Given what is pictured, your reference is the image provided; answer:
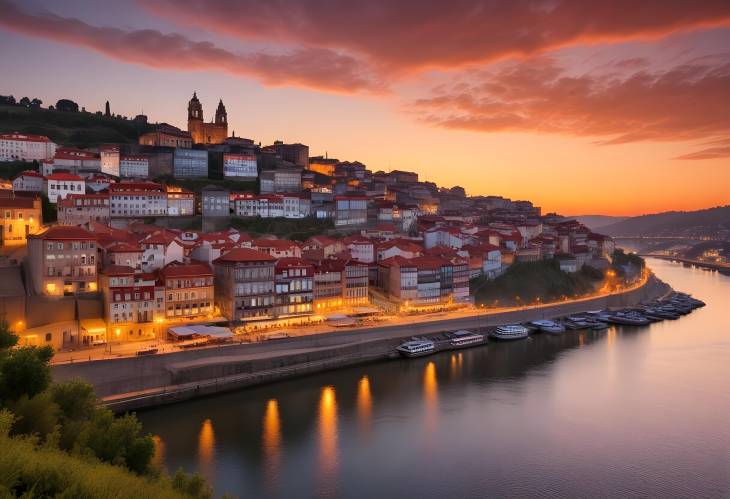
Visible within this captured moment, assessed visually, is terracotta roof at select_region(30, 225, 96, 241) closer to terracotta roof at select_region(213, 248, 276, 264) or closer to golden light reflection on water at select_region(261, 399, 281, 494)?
terracotta roof at select_region(213, 248, 276, 264)

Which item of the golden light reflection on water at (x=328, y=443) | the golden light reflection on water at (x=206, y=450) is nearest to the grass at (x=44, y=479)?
the golden light reflection on water at (x=328, y=443)

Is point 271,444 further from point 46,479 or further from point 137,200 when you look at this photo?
point 137,200

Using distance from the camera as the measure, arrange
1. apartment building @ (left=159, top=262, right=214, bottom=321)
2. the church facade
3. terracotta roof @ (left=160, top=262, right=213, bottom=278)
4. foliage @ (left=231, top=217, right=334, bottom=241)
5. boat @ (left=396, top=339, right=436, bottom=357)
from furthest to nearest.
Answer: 1. the church facade
2. foliage @ (left=231, top=217, right=334, bottom=241)
3. boat @ (left=396, top=339, right=436, bottom=357)
4. terracotta roof @ (left=160, top=262, right=213, bottom=278)
5. apartment building @ (left=159, top=262, right=214, bottom=321)

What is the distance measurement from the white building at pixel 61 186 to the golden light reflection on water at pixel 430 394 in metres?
21.9

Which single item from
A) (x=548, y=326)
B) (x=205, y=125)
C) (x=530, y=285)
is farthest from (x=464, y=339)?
(x=205, y=125)

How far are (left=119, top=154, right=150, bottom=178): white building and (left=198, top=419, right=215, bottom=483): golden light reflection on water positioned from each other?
26838 mm

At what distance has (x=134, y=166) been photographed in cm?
3769

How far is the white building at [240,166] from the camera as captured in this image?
41.6 meters

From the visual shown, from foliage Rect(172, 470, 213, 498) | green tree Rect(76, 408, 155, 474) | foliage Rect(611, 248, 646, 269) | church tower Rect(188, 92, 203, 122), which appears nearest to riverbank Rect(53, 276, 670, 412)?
green tree Rect(76, 408, 155, 474)

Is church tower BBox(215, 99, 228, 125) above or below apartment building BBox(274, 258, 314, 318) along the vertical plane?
above

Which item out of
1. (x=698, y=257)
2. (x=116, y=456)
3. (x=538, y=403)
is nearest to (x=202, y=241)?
(x=538, y=403)

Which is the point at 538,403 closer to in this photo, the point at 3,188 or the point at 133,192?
the point at 133,192

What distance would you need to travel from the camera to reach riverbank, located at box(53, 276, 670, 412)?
16.1 m

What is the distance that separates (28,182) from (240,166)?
15.3 m
